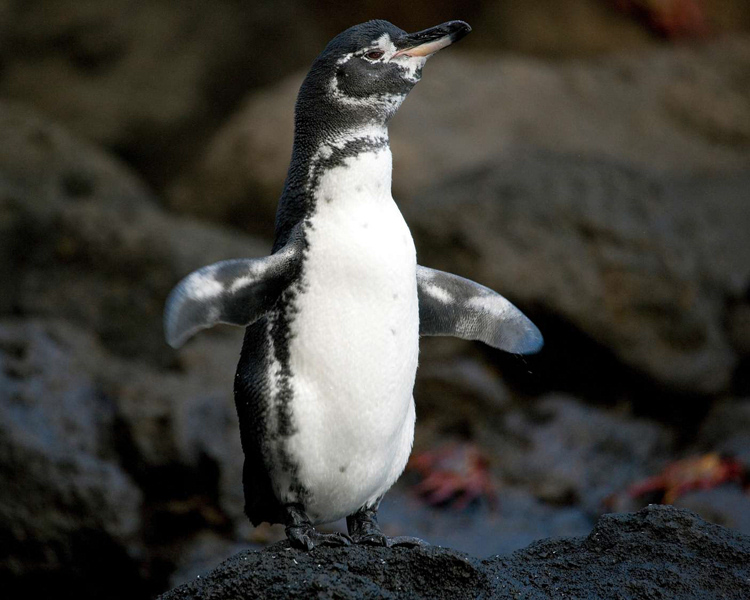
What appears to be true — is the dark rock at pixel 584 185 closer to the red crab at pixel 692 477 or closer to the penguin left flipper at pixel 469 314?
the red crab at pixel 692 477

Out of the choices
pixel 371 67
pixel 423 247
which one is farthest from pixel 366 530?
pixel 423 247

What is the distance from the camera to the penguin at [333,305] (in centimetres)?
256

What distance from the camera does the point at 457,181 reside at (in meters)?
6.44

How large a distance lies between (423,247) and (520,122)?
2.31 metres

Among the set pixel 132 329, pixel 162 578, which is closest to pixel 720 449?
pixel 162 578

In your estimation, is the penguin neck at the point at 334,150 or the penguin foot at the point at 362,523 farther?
the penguin foot at the point at 362,523

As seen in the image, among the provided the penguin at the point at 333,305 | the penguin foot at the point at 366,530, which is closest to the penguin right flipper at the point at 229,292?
the penguin at the point at 333,305

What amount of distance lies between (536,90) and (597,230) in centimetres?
260

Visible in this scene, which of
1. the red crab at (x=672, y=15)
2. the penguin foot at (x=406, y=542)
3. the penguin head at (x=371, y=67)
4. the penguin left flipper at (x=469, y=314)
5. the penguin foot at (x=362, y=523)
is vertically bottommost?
the penguin foot at (x=406, y=542)

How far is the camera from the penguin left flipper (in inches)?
114

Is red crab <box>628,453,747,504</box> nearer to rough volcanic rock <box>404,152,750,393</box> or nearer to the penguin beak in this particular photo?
rough volcanic rock <box>404,152,750,393</box>

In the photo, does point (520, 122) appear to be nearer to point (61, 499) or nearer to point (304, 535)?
point (61, 499)

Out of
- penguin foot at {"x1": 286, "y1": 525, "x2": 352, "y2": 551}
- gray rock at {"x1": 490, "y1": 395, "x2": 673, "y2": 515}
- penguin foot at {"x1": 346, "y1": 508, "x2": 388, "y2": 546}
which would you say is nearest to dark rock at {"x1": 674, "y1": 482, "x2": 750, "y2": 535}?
gray rock at {"x1": 490, "y1": 395, "x2": 673, "y2": 515}

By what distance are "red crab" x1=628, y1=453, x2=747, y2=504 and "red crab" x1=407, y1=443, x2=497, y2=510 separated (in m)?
0.78
